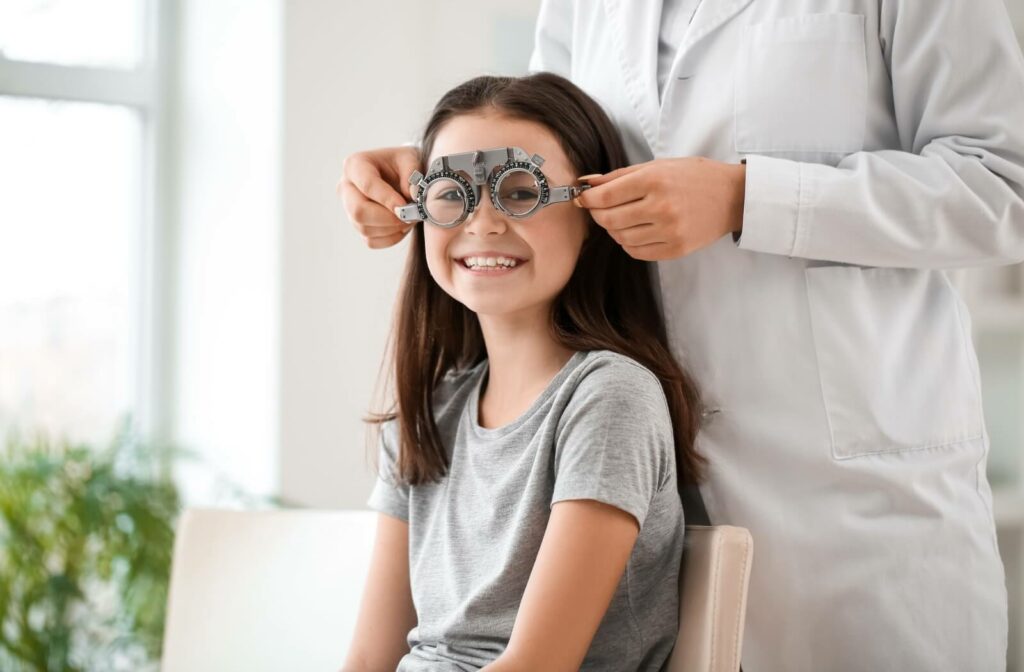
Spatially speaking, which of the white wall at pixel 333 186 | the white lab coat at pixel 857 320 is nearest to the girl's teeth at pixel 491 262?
the white lab coat at pixel 857 320

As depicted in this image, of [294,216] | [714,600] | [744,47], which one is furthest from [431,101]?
[714,600]

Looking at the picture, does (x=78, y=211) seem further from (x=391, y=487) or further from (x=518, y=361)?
(x=518, y=361)

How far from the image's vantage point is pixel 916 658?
1223mm

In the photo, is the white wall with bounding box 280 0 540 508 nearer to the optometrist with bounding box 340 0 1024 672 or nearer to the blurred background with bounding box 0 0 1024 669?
the blurred background with bounding box 0 0 1024 669

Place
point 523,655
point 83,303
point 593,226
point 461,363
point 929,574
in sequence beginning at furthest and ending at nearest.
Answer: point 83,303 < point 461,363 < point 593,226 < point 929,574 < point 523,655

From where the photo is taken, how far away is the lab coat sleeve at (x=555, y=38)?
1.60m

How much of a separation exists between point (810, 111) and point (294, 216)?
61.8 inches

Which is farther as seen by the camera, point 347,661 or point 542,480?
point 347,661

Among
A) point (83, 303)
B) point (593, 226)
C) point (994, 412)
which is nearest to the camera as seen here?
point (593, 226)

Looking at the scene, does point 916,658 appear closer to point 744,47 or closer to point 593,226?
point 593,226

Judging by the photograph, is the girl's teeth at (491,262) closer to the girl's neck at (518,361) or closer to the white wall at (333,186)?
the girl's neck at (518,361)

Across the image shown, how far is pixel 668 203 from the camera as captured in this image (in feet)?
3.67

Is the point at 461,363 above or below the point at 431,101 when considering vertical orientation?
below

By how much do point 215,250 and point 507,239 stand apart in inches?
68.0
